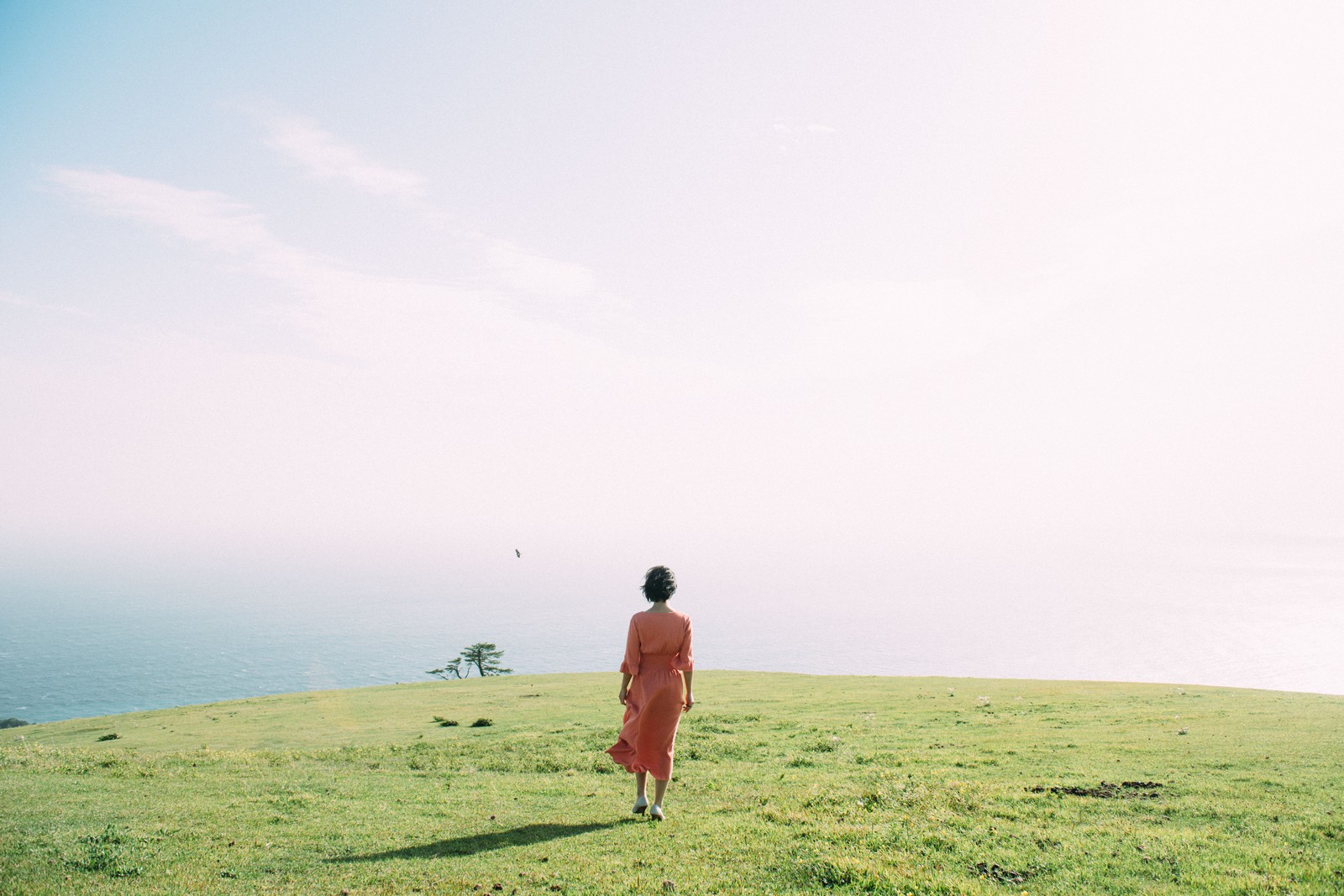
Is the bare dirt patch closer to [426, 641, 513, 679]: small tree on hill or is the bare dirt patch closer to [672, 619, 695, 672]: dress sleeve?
[672, 619, 695, 672]: dress sleeve

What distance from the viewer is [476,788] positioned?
15.1 metres

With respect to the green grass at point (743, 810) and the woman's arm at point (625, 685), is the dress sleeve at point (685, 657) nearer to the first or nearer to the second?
the woman's arm at point (625, 685)

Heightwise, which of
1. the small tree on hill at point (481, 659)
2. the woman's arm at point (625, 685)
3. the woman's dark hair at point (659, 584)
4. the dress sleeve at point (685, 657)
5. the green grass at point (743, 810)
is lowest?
the small tree on hill at point (481, 659)

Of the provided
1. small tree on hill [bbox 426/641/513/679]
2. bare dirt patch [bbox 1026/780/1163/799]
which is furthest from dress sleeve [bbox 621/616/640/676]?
small tree on hill [bbox 426/641/513/679]

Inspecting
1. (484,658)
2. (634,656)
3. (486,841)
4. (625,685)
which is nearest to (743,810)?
(625,685)

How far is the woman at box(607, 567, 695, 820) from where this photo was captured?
1105 cm

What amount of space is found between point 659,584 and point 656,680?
1573 mm

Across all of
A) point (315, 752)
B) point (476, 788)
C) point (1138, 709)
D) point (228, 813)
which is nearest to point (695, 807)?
point (476, 788)

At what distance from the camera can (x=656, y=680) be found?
11172 millimetres

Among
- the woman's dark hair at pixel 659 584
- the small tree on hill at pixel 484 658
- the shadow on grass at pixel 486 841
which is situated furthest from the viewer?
the small tree on hill at pixel 484 658

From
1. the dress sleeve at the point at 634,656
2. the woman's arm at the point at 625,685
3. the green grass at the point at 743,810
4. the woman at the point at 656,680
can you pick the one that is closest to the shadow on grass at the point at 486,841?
the green grass at the point at 743,810

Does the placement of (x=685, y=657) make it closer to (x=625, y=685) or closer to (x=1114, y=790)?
(x=625, y=685)

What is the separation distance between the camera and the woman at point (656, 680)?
11.0 metres

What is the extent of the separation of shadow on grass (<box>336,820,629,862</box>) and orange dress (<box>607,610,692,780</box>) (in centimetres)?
114
